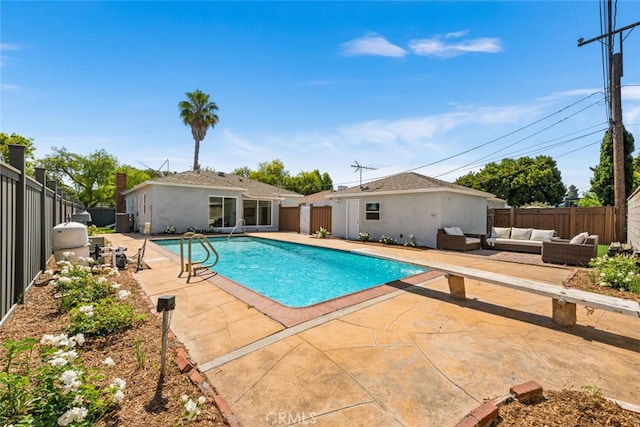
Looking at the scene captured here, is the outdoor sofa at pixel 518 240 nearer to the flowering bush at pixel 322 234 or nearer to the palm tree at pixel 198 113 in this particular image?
the flowering bush at pixel 322 234

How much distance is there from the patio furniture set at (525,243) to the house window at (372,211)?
3.53 meters

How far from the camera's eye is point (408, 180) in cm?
1445

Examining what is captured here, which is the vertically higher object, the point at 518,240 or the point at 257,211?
the point at 257,211

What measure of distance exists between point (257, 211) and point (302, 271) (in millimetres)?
11816

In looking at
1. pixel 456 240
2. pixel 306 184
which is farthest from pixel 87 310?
pixel 306 184

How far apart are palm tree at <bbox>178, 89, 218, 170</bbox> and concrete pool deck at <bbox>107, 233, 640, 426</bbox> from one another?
2456cm

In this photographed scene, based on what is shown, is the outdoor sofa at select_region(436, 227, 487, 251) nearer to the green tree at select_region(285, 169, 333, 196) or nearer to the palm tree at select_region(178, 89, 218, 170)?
the palm tree at select_region(178, 89, 218, 170)

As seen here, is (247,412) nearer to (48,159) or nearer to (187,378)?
(187,378)

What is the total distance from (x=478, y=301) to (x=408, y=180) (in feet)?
33.5

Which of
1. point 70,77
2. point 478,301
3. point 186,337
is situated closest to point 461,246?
point 478,301

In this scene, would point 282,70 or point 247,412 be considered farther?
point 282,70

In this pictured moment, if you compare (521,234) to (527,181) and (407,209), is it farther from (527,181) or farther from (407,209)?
(527,181)

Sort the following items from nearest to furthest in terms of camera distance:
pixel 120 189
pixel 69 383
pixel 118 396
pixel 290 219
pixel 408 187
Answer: pixel 69 383 → pixel 118 396 → pixel 408 187 → pixel 290 219 → pixel 120 189

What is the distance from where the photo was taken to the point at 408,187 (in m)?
13.3
